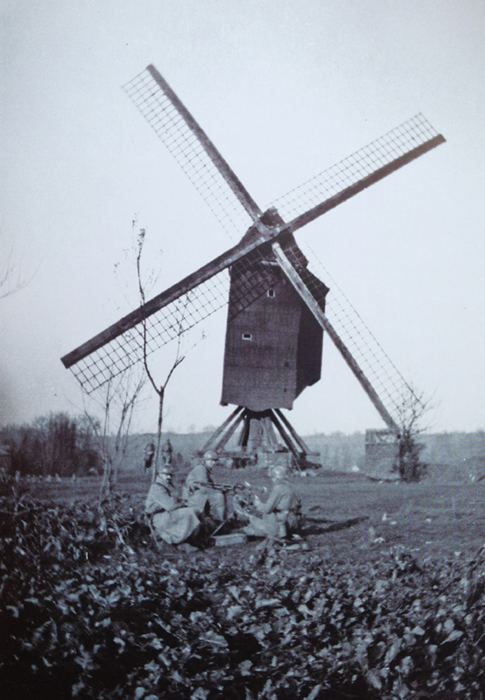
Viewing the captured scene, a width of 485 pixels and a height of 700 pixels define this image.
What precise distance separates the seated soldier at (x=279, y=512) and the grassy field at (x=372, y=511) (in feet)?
0.60

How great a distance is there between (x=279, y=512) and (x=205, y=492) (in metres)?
0.92

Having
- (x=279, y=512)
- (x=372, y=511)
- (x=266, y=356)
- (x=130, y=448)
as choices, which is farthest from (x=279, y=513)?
(x=266, y=356)

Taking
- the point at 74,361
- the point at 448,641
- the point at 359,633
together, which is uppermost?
the point at 74,361

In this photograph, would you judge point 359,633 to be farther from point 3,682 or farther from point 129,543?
point 3,682

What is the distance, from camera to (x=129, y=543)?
4.71 metres

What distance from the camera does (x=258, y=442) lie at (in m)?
5.87

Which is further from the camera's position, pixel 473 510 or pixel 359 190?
pixel 359 190

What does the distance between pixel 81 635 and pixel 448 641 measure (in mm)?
2604

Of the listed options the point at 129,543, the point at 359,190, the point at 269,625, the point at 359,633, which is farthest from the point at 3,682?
the point at 359,190

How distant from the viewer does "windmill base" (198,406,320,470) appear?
18.6 feet

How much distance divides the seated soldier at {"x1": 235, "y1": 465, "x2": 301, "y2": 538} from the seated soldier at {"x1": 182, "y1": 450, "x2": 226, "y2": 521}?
1.72ft

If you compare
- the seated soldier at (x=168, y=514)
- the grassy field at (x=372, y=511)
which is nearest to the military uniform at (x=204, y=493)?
the grassy field at (x=372, y=511)

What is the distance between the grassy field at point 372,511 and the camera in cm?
460

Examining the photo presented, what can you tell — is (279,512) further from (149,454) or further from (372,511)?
(149,454)
